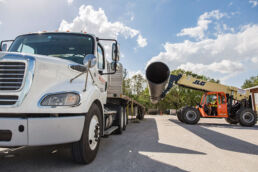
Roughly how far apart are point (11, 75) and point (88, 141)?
4.28 ft

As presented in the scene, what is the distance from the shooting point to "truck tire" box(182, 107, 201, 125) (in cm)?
973

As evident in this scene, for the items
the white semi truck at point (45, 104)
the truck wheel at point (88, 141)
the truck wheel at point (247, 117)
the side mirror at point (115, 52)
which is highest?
the side mirror at point (115, 52)

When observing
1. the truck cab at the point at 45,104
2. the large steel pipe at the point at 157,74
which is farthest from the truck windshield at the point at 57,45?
the large steel pipe at the point at 157,74

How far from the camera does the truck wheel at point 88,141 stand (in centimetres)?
244

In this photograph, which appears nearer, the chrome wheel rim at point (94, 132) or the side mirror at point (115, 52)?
the chrome wheel rim at point (94, 132)

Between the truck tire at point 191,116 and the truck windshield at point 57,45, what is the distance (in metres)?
7.75

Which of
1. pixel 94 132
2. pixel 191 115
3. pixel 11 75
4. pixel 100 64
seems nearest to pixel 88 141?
pixel 94 132

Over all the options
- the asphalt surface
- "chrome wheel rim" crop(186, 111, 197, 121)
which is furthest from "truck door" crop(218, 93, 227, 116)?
the asphalt surface

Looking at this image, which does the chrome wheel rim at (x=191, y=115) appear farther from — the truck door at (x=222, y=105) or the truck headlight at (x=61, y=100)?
the truck headlight at (x=61, y=100)

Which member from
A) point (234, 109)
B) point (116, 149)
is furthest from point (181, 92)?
point (116, 149)

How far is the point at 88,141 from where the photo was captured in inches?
101

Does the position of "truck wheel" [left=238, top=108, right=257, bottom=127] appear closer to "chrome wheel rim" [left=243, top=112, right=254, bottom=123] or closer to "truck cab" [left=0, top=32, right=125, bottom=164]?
"chrome wheel rim" [left=243, top=112, right=254, bottom=123]

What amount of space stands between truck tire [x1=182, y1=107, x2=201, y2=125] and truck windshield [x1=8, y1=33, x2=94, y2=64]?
775cm

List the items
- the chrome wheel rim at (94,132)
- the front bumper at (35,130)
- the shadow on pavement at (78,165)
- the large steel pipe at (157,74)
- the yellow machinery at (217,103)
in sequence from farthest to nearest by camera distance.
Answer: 1. the yellow machinery at (217,103)
2. the large steel pipe at (157,74)
3. the chrome wheel rim at (94,132)
4. the shadow on pavement at (78,165)
5. the front bumper at (35,130)
